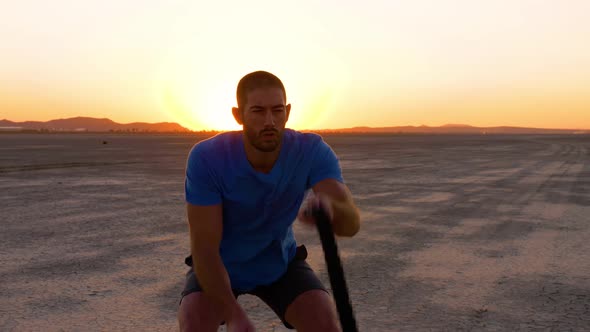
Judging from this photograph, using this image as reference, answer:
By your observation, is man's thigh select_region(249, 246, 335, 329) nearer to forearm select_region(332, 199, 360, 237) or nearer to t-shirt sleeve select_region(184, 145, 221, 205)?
forearm select_region(332, 199, 360, 237)

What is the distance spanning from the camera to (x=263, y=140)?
7.86ft

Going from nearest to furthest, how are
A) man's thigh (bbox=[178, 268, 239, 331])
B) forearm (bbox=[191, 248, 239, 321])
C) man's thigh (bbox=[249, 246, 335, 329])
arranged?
forearm (bbox=[191, 248, 239, 321]) < man's thigh (bbox=[178, 268, 239, 331]) < man's thigh (bbox=[249, 246, 335, 329])

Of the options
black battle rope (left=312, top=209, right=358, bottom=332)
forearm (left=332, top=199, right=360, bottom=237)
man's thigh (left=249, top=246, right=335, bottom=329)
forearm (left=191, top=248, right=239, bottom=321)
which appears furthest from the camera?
man's thigh (left=249, top=246, right=335, bottom=329)

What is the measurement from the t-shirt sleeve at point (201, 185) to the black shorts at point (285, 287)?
47cm

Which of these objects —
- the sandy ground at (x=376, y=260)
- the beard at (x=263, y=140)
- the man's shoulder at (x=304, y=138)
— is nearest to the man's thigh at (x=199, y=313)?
the beard at (x=263, y=140)

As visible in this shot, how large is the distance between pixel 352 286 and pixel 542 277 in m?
1.79

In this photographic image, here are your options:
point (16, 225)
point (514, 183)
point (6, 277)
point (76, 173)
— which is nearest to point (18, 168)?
point (76, 173)

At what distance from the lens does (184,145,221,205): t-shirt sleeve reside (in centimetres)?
236

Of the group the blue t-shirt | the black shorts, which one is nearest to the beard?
the blue t-shirt

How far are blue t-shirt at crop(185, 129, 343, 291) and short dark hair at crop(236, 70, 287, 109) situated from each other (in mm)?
244

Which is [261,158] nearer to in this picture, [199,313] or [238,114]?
[238,114]

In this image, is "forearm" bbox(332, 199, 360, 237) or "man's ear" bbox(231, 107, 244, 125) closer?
"forearm" bbox(332, 199, 360, 237)

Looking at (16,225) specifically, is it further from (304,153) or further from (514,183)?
(514,183)

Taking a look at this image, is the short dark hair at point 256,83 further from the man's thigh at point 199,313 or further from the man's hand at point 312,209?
the man's thigh at point 199,313
